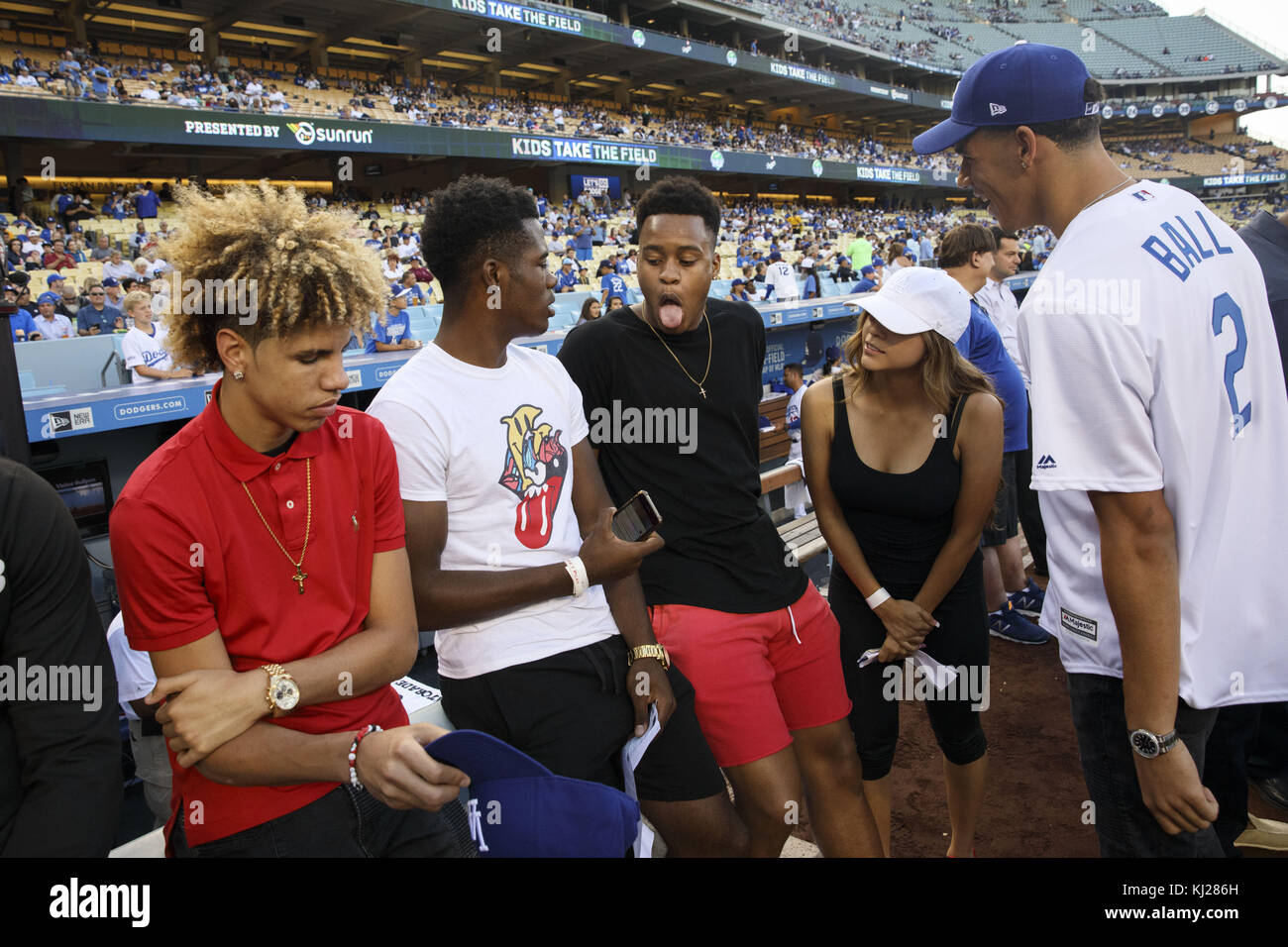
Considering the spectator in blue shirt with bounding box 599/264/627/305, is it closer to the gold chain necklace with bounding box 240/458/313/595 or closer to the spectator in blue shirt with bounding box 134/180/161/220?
the gold chain necklace with bounding box 240/458/313/595

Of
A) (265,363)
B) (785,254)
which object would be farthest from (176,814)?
(785,254)

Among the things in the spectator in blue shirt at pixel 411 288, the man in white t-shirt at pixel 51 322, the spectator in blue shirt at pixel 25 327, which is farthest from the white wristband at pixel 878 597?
the spectator in blue shirt at pixel 411 288

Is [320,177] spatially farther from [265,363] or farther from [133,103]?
[265,363]

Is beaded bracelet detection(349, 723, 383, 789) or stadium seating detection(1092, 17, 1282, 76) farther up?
stadium seating detection(1092, 17, 1282, 76)

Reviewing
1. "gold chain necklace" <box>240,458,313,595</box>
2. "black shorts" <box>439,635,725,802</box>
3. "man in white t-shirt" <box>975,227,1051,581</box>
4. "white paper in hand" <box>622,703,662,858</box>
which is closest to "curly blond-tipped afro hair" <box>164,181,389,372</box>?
"gold chain necklace" <box>240,458,313,595</box>

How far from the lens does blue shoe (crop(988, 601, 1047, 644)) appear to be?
404cm

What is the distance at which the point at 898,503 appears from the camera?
2498 mm

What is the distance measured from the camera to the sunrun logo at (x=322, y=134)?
2048cm

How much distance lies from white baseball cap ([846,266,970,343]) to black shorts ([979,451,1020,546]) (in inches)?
39.1

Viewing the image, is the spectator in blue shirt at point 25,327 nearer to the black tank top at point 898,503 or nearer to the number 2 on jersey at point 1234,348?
the black tank top at point 898,503

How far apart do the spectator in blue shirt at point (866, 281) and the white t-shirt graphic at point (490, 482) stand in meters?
10.7

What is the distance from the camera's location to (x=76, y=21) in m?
22.2

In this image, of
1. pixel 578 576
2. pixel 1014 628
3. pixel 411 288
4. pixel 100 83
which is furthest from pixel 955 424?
pixel 100 83

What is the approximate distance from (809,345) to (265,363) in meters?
15.7
